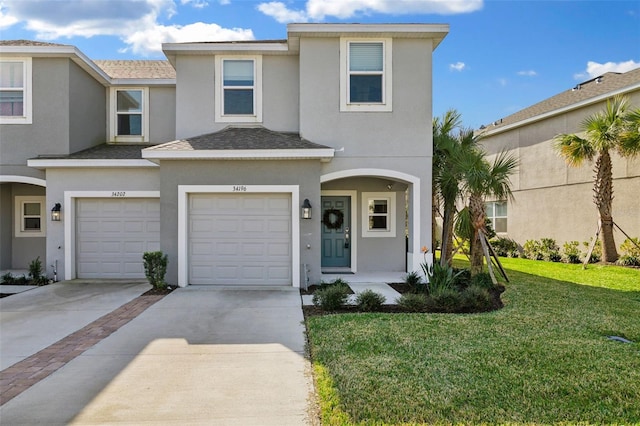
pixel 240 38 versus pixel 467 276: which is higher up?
pixel 240 38

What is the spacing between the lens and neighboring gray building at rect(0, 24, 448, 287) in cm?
991

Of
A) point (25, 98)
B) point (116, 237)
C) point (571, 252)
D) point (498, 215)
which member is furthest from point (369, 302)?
point (498, 215)

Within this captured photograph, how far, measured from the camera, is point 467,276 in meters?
10.7

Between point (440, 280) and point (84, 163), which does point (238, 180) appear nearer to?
point (84, 163)

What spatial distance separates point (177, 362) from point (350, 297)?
14.3ft

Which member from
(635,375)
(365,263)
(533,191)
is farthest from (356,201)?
(533,191)

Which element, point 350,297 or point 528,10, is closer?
point 350,297

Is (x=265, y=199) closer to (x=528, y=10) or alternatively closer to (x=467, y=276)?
(x=467, y=276)

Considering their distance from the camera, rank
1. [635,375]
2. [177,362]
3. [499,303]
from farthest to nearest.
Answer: [499,303] < [177,362] < [635,375]

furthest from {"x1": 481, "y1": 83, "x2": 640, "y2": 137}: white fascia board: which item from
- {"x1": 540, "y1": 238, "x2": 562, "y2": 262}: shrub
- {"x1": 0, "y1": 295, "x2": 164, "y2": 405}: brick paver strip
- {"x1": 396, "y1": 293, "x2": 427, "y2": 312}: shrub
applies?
{"x1": 0, "y1": 295, "x2": 164, "y2": 405}: brick paver strip

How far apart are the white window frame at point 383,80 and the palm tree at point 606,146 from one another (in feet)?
25.6

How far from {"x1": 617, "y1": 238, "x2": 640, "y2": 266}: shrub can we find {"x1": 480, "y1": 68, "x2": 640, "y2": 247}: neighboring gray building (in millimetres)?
510

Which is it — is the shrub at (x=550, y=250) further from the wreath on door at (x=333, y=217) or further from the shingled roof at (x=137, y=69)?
the shingled roof at (x=137, y=69)

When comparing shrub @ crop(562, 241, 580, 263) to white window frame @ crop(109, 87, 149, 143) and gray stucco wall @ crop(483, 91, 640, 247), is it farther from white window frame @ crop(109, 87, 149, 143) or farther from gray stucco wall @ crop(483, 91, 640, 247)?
white window frame @ crop(109, 87, 149, 143)
